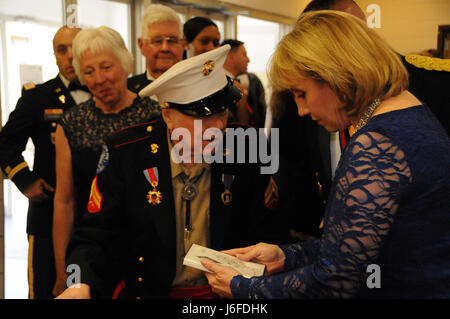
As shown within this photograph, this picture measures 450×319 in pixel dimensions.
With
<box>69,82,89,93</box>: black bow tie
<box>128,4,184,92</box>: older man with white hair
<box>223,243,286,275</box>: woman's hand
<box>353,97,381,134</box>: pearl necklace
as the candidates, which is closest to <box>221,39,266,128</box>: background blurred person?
<box>128,4,184,92</box>: older man with white hair

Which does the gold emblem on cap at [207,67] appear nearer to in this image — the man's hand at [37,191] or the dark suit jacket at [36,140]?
the dark suit jacket at [36,140]

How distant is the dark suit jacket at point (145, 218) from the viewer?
170 centimetres

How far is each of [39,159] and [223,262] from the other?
4.86 ft

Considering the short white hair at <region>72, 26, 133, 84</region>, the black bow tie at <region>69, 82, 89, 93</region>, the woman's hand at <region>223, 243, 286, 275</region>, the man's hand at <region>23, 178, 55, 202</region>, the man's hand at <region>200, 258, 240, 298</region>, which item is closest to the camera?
the man's hand at <region>200, 258, 240, 298</region>

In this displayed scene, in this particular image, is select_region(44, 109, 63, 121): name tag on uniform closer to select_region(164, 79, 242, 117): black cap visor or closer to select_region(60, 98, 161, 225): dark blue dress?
select_region(60, 98, 161, 225): dark blue dress

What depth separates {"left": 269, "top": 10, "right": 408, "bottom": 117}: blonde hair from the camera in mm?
1155

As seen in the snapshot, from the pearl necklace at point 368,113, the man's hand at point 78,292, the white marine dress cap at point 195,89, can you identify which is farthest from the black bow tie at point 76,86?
the pearl necklace at point 368,113

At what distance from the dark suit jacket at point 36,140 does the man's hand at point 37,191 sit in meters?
0.03

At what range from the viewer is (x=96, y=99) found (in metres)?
2.32

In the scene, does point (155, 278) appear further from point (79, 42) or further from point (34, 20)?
point (34, 20)

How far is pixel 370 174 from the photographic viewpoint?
107 cm

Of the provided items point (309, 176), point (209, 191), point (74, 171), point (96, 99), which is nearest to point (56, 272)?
point (74, 171)

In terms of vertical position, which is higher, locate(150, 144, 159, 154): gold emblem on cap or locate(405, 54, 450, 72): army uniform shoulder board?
locate(405, 54, 450, 72): army uniform shoulder board

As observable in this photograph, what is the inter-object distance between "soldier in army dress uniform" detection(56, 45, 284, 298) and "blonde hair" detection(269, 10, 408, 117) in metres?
0.55
